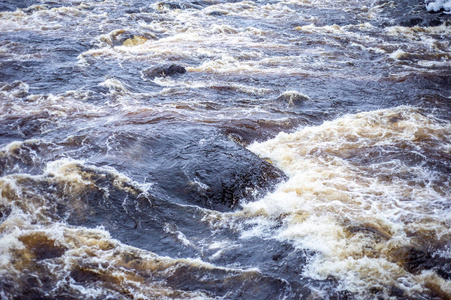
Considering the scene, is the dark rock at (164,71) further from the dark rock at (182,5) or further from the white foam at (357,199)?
the dark rock at (182,5)

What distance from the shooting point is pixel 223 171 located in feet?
20.9

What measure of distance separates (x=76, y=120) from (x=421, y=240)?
6.98m

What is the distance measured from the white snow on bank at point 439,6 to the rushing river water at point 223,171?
19.3 ft

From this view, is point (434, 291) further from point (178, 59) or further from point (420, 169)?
point (178, 59)

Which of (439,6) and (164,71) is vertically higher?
(439,6)

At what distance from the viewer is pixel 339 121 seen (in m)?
8.73

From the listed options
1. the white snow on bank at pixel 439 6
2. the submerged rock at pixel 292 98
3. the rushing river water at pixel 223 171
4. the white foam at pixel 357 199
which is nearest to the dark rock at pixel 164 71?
the rushing river water at pixel 223 171

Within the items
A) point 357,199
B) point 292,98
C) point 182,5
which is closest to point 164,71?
point 292,98

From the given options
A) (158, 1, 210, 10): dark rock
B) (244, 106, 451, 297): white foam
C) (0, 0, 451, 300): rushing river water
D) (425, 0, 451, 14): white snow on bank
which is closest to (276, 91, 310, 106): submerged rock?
(0, 0, 451, 300): rushing river water

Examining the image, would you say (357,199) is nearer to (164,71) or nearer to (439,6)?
(164,71)

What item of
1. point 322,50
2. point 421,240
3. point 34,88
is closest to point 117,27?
point 34,88

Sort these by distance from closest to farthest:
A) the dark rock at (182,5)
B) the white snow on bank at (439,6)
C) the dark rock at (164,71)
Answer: the dark rock at (164,71)
the white snow on bank at (439,6)
the dark rock at (182,5)

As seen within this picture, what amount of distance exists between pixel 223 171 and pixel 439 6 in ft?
56.5

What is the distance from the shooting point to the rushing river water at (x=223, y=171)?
15.2ft
